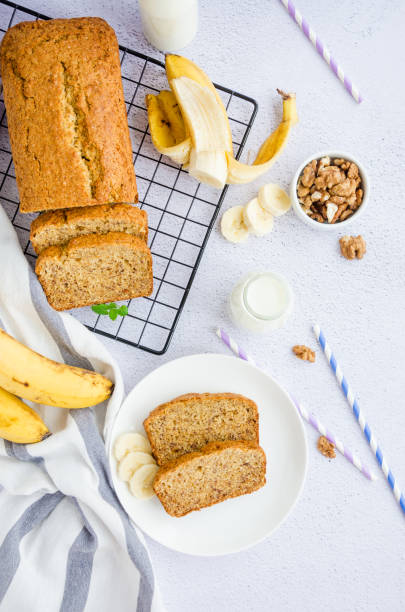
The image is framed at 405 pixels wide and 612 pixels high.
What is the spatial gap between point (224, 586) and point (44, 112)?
2.12 m

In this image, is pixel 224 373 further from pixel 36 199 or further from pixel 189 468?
pixel 36 199

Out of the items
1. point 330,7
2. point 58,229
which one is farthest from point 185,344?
point 330,7

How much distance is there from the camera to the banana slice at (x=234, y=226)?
246 centimetres

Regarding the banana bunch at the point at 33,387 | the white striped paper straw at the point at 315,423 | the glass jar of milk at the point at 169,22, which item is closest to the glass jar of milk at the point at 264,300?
the white striped paper straw at the point at 315,423

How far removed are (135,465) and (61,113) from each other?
1368 mm

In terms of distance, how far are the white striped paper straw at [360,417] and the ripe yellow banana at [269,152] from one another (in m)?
0.73

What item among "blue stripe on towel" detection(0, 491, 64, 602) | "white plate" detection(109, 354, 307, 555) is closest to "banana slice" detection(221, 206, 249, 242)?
"white plate" detection(109, 354, 307, 555)

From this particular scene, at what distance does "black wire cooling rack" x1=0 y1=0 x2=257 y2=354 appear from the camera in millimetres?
2404

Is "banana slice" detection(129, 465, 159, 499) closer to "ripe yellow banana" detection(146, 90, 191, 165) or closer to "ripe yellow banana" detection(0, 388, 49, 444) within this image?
"ripe yellow banana" detection(0, 388, 49, 444)

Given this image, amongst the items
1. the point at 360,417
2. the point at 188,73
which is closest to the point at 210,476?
the point at 360,417

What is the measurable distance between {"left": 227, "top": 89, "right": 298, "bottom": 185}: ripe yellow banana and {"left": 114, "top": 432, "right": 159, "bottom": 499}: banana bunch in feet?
3.73

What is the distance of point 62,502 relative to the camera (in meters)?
2.40

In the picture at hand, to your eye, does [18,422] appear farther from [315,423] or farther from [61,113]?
[315,423]

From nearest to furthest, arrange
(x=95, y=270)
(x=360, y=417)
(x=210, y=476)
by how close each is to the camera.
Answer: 1. (x=95, y=270)
2. (x=210, y=476)
3. (x=360, y=417)
